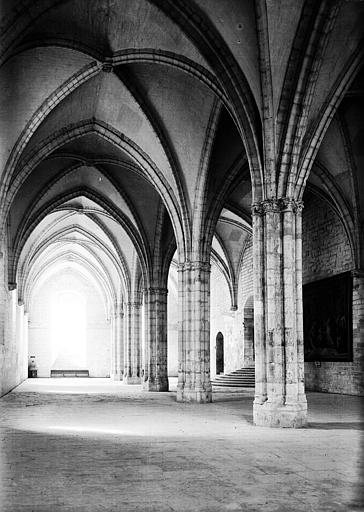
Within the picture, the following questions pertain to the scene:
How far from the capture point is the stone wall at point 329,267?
64.3 ft

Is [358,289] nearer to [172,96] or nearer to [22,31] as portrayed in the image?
[172,96]

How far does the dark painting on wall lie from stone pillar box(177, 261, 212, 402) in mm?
4620

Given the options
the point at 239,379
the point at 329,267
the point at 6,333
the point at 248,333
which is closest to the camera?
the point at 329,267

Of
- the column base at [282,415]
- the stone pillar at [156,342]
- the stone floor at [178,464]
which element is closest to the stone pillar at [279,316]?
the column base at [282,415]

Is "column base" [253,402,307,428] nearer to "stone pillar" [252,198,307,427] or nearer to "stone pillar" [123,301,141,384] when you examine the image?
"stone pillar" [252,198,307,427]

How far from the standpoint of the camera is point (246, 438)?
9945 millimetres

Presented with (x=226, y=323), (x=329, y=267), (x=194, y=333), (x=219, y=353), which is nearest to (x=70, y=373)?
(x=219, y=353)

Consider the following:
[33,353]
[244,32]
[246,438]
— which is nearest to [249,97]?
[244,32]

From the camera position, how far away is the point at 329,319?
21.3m

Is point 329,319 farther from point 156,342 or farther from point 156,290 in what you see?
point 156,290

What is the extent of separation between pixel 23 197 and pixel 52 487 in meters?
17.8

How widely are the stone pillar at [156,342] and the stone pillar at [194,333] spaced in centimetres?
562

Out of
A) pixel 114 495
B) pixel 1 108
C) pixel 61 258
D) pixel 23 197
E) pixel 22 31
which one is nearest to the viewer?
pixel 114 495

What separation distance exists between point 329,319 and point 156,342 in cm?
658
